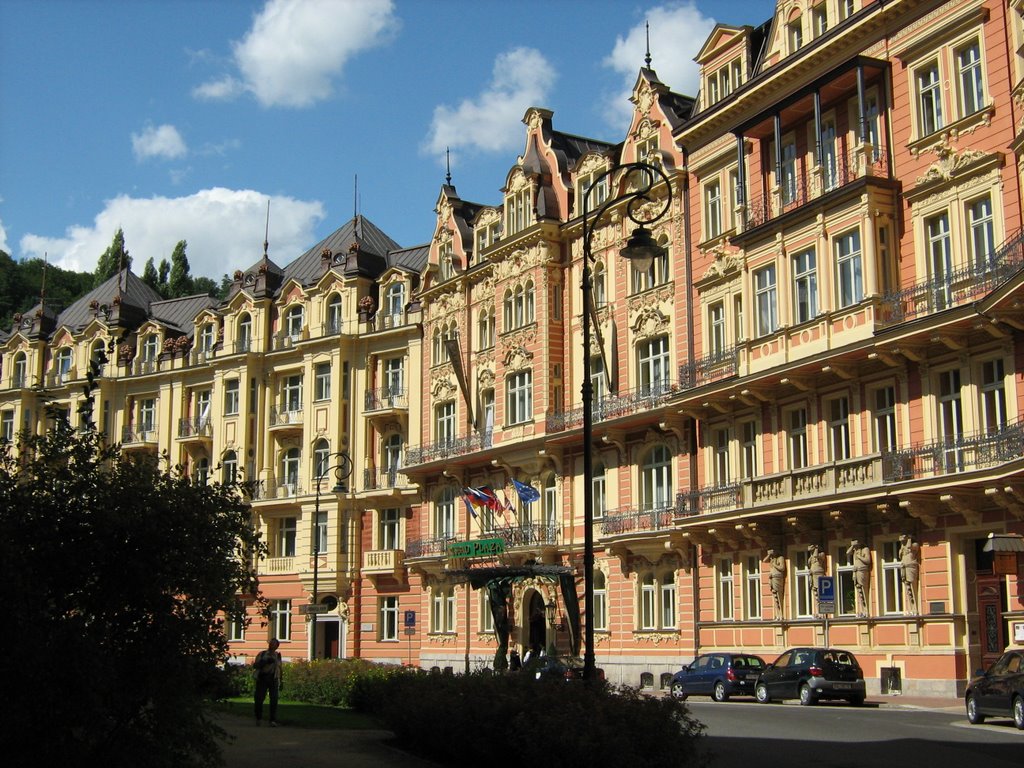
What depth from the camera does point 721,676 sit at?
110 feet

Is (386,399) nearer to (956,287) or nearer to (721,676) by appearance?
(721,676)

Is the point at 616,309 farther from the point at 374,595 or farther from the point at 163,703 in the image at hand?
the point at 163,703

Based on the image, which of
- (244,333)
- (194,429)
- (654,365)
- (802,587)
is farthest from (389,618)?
(802,587)

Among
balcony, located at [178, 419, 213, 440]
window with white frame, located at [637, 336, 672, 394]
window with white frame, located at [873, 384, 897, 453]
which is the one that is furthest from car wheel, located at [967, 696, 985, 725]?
balcony, located at [178, 419, 213, 440]

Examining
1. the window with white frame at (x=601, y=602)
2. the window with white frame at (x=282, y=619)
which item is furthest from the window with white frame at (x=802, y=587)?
the window with white frame at (x=282, y=619)

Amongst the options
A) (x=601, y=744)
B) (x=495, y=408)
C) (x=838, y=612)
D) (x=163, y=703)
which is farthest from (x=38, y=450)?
(x=495, y=408)

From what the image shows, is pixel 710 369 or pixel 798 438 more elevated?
pixel 710 369

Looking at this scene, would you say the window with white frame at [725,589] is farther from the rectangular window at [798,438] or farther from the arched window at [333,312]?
the arched window at [333,312]

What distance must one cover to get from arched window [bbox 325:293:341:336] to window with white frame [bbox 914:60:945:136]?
1452 inches

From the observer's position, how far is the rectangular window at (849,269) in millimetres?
34281

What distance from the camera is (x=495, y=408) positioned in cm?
5234

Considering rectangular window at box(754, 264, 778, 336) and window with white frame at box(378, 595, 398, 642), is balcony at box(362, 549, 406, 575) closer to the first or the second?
window with white frame at box(378, 595, 398, 642)

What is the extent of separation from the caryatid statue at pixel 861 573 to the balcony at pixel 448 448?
21.5 meters

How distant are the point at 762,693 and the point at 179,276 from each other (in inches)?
3143
